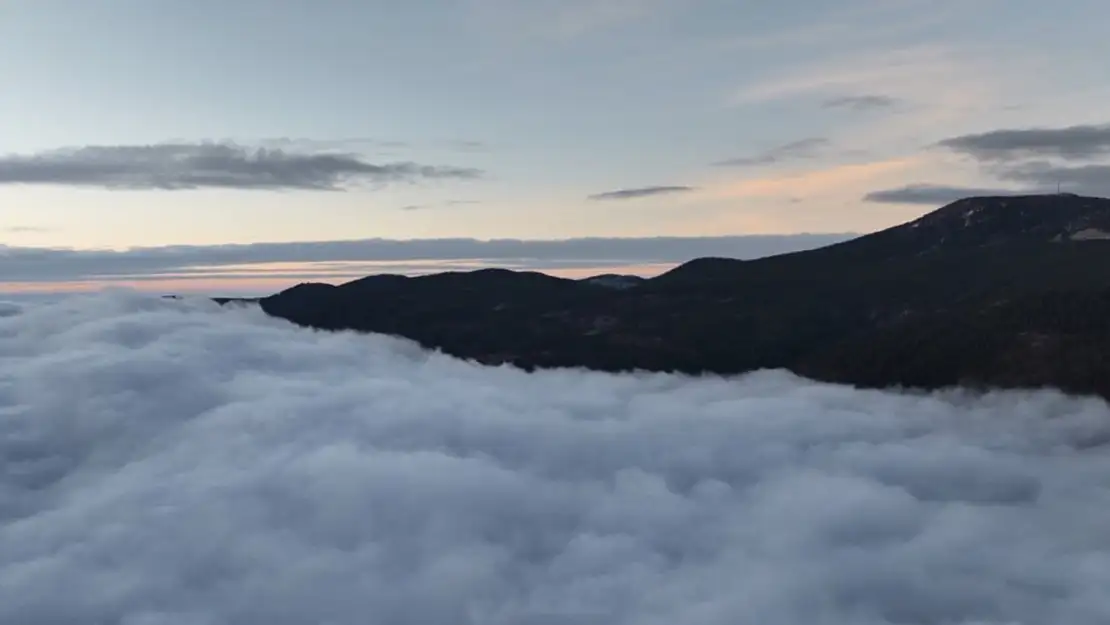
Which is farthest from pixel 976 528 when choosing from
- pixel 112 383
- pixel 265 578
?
pixel 112 383

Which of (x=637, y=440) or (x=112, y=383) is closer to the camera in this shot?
(x=637, y=440)

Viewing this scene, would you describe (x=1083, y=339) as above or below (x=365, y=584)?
above

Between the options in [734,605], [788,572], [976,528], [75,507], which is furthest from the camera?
[75,507]

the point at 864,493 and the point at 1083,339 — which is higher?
the point at 1083,339

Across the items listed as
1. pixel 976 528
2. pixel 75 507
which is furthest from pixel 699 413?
pixel 75 507

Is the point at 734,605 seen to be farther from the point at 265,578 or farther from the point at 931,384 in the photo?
the point at 931,384

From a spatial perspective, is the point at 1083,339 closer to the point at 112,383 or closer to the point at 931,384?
the point at 931,384

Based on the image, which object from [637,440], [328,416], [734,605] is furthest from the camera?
[328,416]

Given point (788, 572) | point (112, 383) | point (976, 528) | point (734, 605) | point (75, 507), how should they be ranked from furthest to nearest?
point (112, 383) < point (75, 507) < point (976, 528) < point (788, 572) < point (734, 605)

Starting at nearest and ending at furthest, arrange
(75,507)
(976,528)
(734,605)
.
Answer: (734,605)
(976,528)
(75,507)
